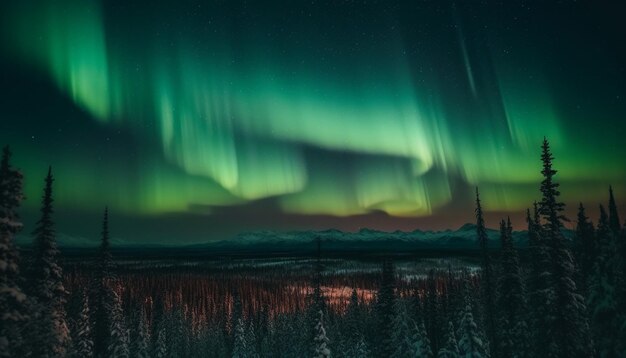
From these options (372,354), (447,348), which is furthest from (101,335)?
(372,354)

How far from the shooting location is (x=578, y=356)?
97.8 feet

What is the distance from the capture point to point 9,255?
17625mm

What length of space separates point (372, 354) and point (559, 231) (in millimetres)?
43889

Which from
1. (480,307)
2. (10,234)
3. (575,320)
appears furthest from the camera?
(480,307)

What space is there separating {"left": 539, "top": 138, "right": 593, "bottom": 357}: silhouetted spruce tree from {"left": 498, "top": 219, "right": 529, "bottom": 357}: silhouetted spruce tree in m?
12.0

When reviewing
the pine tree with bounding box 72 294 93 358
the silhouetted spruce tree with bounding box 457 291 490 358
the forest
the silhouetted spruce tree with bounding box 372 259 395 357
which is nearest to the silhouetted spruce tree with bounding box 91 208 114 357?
the forest

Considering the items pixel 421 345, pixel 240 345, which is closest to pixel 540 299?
pixel 421 345

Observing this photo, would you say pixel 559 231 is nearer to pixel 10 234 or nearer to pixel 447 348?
pixel 447 348

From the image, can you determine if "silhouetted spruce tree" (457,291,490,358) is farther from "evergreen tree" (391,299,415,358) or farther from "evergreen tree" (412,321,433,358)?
"evergreen tree" (391,299,415,358)

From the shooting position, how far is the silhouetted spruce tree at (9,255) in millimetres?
17047

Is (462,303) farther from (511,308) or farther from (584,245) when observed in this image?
(584,245)

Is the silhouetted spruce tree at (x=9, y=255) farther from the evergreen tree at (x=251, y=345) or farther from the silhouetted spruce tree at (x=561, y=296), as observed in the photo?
the evergreen tree at (x=251, y=345)

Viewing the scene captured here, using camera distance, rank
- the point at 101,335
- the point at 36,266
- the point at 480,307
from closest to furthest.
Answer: the point at 36,266
the point at 101,335
the point at 480,307

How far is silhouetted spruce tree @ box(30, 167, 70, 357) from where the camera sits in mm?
23625
